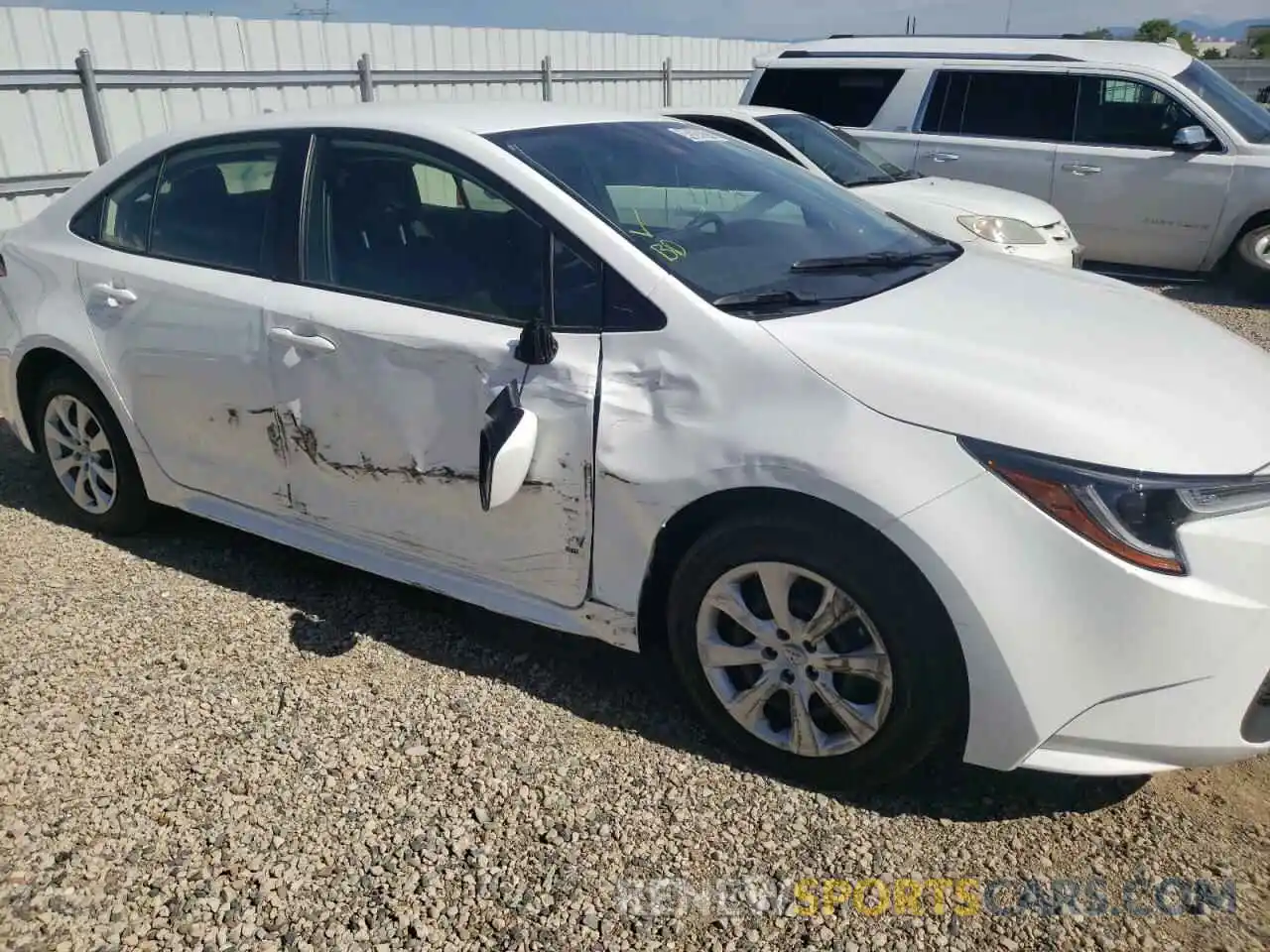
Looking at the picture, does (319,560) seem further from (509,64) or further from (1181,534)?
(509,64)

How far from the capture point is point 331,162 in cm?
331

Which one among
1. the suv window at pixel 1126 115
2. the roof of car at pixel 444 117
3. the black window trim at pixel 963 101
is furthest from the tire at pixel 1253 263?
the roof of car at pixel 444 117

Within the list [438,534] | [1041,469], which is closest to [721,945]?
[1041,469]

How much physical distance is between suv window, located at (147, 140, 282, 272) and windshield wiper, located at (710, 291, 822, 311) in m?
1.72

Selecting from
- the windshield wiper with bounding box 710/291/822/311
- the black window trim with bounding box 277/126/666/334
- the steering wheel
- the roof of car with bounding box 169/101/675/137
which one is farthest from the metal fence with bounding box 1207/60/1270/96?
the black window trim with bounding box 277/126/666/334

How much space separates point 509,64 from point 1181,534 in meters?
12.5

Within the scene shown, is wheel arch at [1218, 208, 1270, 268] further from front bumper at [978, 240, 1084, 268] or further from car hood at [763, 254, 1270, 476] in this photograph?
car hood at [763, 254, 1270, 476]

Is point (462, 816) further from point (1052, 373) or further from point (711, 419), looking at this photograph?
point (1052, 373)

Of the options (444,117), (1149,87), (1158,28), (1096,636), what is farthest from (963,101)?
(1158,28)

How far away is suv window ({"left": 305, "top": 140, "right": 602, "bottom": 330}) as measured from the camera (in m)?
2.84

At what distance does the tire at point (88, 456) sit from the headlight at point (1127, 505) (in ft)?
11.0

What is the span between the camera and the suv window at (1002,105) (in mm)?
8984

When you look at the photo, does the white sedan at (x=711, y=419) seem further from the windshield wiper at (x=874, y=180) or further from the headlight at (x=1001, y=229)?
the windshield wiper at (x=874, y=180)

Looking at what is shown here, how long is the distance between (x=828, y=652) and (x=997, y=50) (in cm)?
860
